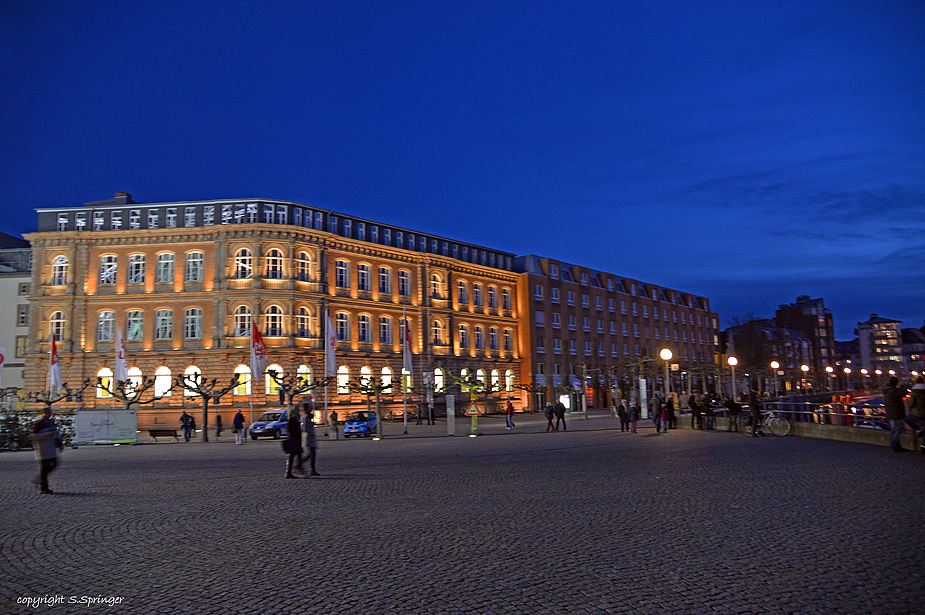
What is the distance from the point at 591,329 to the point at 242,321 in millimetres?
43518

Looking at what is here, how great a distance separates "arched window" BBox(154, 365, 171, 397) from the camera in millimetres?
50497

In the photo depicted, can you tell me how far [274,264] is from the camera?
51.9 m

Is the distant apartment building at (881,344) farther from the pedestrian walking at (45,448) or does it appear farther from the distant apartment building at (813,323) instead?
the pedestrian walking at (45,448)

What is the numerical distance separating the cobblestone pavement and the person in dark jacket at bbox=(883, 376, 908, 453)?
1.22m

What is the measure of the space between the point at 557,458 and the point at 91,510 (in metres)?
12.1

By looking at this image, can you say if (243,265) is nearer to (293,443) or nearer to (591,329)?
(293,443)

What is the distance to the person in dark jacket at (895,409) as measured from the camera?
1633 centimetres

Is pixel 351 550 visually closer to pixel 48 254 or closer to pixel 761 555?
pixel 761 555

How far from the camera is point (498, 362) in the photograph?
68.9 metres

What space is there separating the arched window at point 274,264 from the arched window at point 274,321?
8.13 ft

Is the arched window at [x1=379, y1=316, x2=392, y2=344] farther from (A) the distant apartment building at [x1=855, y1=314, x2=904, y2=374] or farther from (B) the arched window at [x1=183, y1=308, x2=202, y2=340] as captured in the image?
(A) the distant apartment building at [x1=855, y1=314, x2=904, y2=374]

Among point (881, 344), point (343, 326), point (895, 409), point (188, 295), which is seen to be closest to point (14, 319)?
point (188, 295)

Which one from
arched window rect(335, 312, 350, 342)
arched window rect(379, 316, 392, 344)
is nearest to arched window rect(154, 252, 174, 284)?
arched window rect(335, 312, 350, 342)

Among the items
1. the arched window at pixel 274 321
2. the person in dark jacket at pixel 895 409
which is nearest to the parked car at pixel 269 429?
the arched window at pixel 274 321
